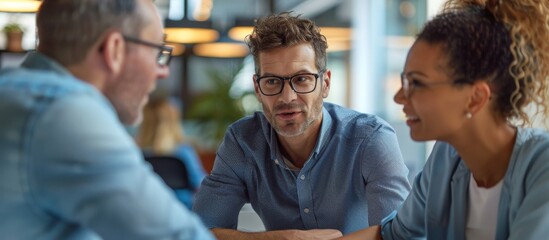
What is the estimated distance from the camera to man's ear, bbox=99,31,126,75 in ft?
4.26

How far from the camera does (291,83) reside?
7.84 feet

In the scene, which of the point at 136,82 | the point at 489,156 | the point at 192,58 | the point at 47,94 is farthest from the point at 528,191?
the point at 192,58

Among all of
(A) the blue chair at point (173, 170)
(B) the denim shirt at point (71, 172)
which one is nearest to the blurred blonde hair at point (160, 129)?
(A) the blue chair at point (173, 170)

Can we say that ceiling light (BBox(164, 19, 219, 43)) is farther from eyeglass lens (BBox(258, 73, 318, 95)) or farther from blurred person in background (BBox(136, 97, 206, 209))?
eyeglass lens (BBox(258, 73, 318, 95))

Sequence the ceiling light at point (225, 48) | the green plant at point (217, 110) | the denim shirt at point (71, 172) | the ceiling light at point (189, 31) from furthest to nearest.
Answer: the ceiling light at point (225, 48) < the green plant at point (217, 110) < the ceiling light at point (189, 31) < the denim shirt at point (71, 172)

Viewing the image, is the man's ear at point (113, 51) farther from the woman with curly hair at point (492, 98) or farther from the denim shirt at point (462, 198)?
the denim shirt at point (462, 198)

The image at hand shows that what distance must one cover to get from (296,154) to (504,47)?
1040mm

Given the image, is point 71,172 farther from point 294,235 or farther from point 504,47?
point 294,235

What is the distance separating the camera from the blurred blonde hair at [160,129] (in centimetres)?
654

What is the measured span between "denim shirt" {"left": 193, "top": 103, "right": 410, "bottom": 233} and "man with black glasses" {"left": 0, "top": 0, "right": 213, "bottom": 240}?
1171mm

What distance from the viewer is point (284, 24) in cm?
241

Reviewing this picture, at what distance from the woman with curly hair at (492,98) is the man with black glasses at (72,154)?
24.6 inches

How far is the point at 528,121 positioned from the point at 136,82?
829 mm

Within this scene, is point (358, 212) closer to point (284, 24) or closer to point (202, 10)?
point (284, 24)
